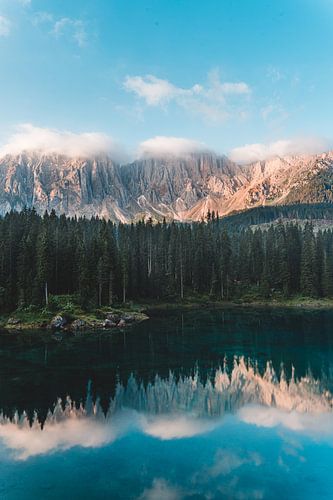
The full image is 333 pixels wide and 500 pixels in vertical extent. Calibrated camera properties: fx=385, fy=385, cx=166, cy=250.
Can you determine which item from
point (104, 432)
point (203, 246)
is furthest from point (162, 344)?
point (203, 246)

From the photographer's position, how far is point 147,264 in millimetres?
118125

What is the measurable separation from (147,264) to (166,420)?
3588 inches

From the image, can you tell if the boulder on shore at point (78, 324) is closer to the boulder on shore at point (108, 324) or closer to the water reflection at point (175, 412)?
→ the boulder on shore at point (108, 324)

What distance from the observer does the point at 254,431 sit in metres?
25.6

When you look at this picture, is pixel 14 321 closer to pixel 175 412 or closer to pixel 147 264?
pixel 175 412

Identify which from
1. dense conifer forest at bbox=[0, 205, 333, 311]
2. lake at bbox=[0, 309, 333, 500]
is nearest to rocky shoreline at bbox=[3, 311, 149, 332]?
dense conifer forest at bbox=[0, 205, 333, 311]

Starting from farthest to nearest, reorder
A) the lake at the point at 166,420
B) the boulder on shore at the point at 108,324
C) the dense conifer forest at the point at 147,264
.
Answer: the dense conifer forest at the point at 147,264, the boulder on shore at the point at 108,324, the lake at the point at 166,420

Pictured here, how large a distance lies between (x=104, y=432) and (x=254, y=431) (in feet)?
32.6

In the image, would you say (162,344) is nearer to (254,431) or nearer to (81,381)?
(81,381)

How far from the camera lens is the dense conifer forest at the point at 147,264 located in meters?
79.6

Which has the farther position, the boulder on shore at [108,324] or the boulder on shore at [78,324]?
the boulder on shore at [108,324]

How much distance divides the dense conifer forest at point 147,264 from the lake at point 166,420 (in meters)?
28.9

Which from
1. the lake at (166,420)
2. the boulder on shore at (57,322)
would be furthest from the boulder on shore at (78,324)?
the lake at (166,420)

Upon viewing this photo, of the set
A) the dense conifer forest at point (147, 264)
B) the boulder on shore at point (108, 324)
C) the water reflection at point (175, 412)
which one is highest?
the dense conifer forest at point (147, 264)
